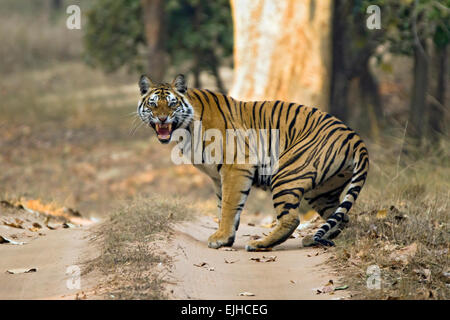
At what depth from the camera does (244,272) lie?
6.15m

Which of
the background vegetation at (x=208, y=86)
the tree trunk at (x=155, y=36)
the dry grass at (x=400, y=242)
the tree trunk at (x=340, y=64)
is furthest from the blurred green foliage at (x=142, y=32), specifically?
the dry grass at (x=400, y=242)

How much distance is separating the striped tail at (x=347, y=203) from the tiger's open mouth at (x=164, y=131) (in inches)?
67.0

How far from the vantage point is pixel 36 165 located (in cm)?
1725

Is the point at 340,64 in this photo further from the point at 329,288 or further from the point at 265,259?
the point at 329,288

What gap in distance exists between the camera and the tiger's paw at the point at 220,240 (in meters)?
7.08

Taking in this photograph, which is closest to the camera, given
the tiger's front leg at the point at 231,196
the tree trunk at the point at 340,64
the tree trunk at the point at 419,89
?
the tiger's front leg at the point at 231,196

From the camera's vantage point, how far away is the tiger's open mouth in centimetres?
695

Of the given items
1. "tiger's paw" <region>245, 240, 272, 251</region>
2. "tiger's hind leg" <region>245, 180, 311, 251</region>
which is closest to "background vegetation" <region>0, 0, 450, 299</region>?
"tiger's hind leg" <region>245, 180, 311, 251</region>

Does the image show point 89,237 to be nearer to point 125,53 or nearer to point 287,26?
point 287,26

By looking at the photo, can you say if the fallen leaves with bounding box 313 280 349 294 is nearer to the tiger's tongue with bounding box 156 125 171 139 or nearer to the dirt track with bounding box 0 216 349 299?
the dirt track with bounding box 0 216 349 299

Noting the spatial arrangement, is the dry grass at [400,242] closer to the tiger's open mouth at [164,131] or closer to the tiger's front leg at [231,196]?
the tiger's front leg at [231,196]

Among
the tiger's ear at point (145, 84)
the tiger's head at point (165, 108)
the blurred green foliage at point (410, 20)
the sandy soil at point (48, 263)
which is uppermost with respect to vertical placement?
the blurred green foliage at point (410, 20)

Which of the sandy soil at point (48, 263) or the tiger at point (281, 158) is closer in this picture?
the sandy soil at point (48, 263)
